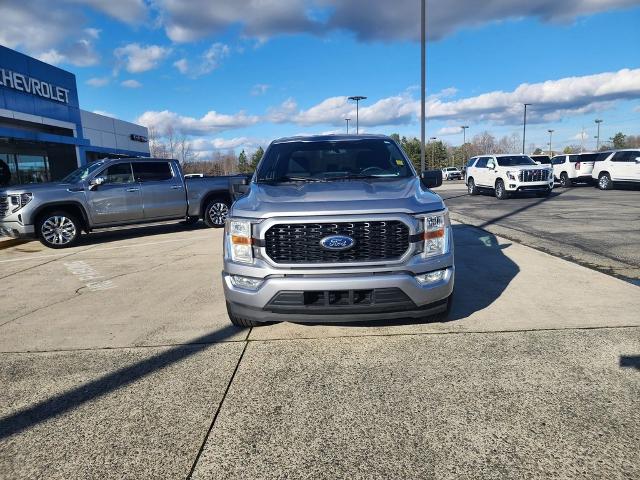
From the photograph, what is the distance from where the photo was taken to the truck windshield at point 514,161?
19.2 meters

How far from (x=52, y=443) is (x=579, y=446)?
9.49 ft

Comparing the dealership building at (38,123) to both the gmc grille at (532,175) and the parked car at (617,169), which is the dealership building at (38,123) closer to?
the gmc grille at (532,175)

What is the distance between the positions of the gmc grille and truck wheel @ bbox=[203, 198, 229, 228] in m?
12.4

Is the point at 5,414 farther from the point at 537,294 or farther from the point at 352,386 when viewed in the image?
the point at 537,294

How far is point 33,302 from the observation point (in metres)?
5.46

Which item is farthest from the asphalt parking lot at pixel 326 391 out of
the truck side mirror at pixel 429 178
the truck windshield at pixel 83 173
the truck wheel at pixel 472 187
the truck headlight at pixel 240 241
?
the truck wheel at pixel 472 187

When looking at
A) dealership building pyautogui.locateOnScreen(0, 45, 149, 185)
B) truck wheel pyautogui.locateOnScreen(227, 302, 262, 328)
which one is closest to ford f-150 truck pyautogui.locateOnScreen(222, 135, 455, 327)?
truck wheel pyautogui.locateOnScreen(227, 302, 262, 328)

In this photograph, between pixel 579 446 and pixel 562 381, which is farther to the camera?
pixel 562 381

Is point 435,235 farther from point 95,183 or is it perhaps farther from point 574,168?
point 574,168

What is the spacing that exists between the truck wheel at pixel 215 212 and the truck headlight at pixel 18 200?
13.6 ft

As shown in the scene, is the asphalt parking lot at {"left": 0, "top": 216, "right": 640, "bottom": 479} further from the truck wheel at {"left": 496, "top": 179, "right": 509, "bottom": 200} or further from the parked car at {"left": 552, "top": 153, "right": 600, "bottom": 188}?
the parked car at {"left": 552, "top": 153, "right": 600, "bottom": 188}

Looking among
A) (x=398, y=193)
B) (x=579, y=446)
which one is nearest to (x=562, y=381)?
(x=579, y=446)

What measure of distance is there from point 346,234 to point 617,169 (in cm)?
2325

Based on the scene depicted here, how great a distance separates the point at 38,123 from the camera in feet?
71.2
